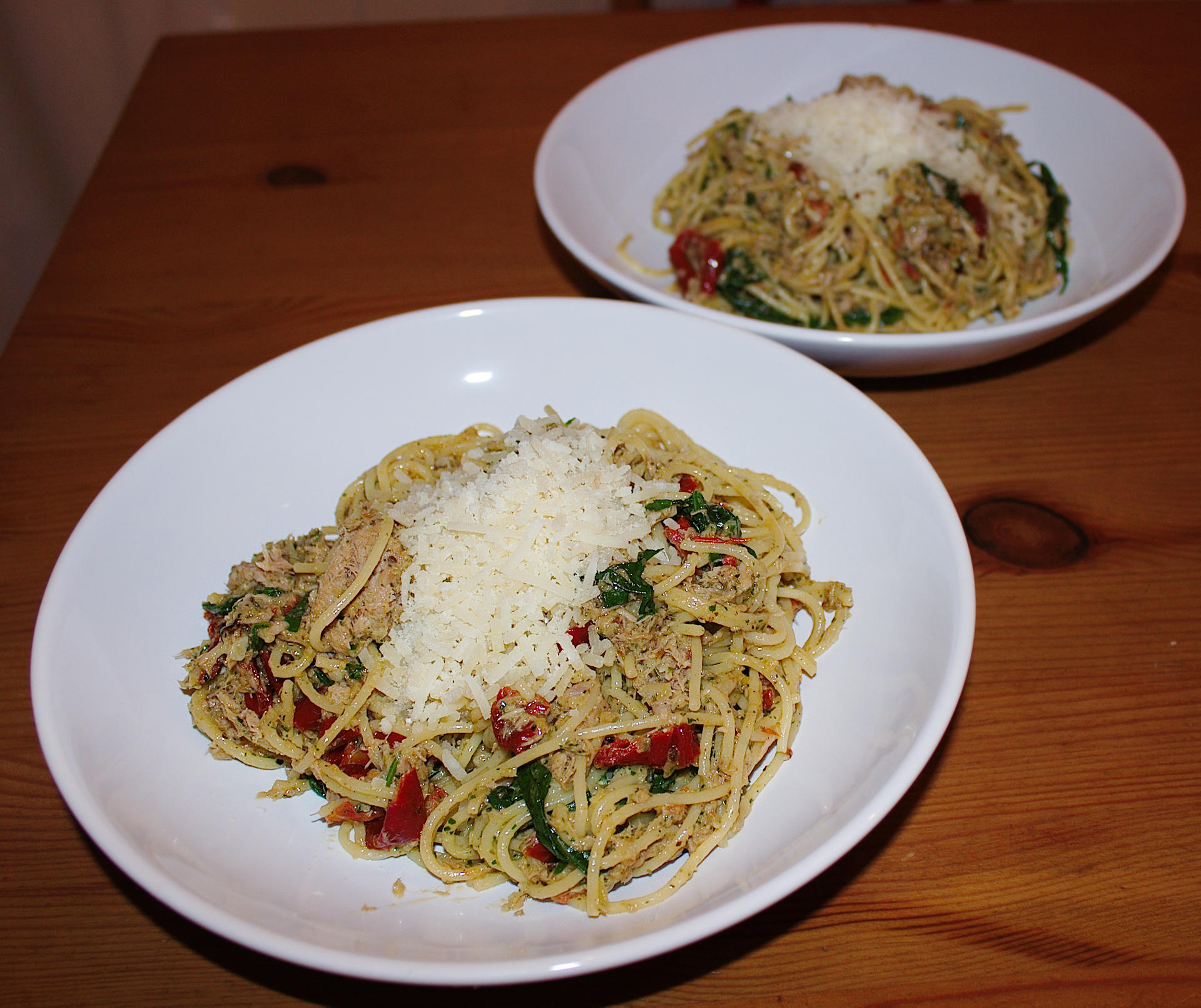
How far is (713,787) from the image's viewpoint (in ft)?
6.32

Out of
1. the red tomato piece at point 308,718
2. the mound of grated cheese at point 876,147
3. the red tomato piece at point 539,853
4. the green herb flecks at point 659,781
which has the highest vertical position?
the mound of grated cheese at point 876,147

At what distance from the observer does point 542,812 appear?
1.94m

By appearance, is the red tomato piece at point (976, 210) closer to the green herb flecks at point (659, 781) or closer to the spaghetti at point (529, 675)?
Answer: the spaghetti at point (529, 675)

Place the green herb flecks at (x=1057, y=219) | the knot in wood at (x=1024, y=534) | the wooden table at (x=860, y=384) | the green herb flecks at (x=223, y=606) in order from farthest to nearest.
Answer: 1. the green herb flecks at (x=1057, y=219)
2. the knot in wood at (x=1024, y=534)
3. the green herb flecks at (x=223, y=606)
4. the wooden table at (x=860, y=384)

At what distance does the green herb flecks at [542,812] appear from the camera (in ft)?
6.15

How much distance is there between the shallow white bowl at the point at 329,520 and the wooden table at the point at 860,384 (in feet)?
0.80

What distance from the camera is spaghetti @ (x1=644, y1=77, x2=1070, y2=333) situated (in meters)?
3.33

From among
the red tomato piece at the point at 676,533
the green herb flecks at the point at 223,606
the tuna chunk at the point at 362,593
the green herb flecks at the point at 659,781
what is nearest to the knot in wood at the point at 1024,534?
the red tomato piece at the point at 676,533

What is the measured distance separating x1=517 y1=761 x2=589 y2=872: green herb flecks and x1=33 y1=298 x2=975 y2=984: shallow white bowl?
0.37ft

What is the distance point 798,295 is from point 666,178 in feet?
3.06

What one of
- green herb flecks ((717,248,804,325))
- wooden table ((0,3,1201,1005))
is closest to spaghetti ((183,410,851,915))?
wooden table ((0,3,1201,1005))

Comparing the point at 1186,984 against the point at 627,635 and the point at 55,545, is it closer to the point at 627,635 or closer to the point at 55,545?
the point at 627,635

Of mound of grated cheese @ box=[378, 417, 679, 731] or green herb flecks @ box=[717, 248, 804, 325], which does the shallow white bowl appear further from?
green herb flecks @ box=[717, 248, 804, 325]

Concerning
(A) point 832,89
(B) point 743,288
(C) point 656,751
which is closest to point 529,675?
(C) point 656,751
